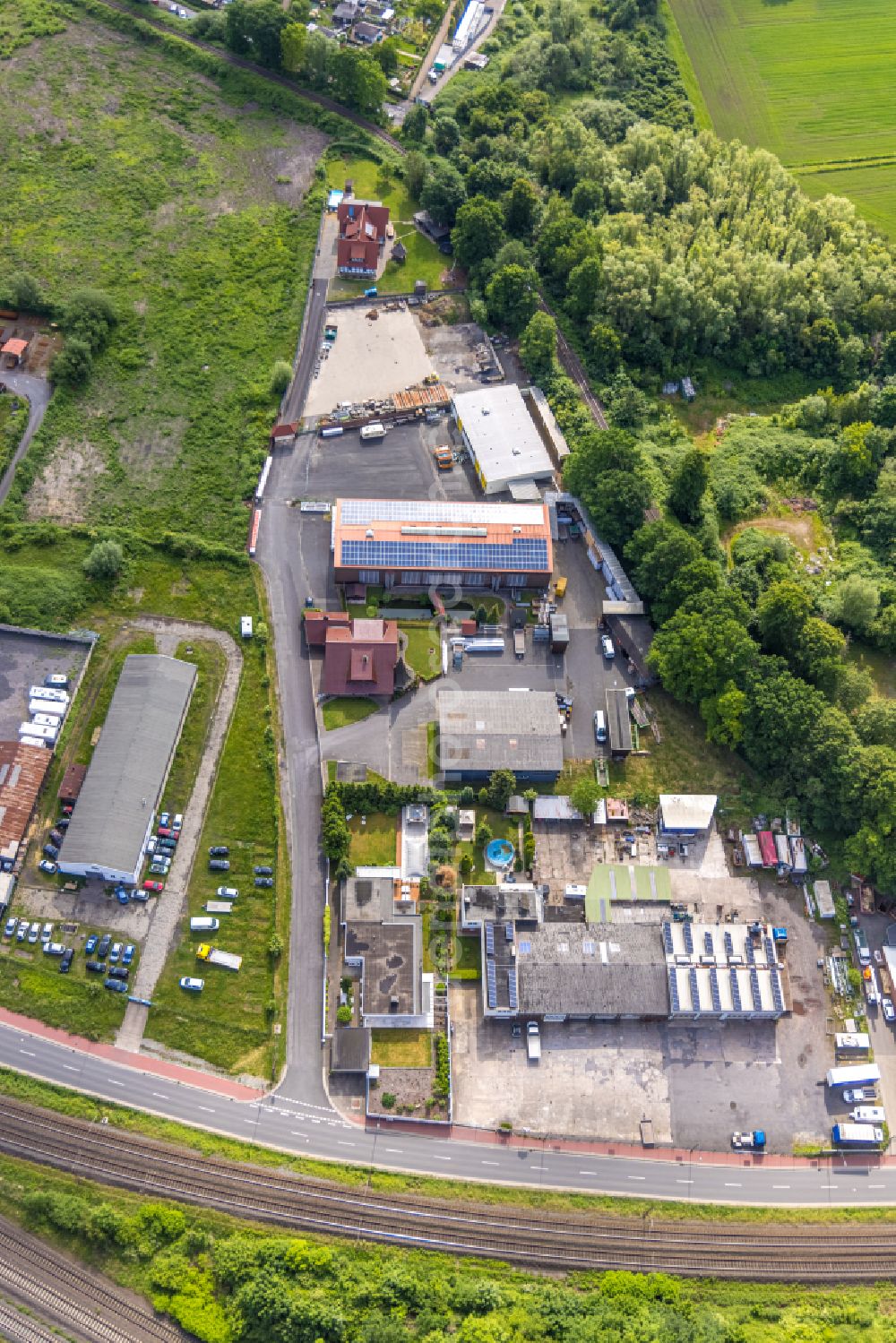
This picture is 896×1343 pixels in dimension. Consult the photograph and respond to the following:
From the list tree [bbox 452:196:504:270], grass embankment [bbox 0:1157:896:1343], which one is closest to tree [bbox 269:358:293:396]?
tree [bbox 452:196:504:270]

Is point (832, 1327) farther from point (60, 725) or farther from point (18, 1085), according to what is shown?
point (60, 725)

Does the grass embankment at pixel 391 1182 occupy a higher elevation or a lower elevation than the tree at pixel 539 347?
lower

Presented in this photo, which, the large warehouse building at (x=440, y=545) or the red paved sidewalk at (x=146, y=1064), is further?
the large warehouse building at (x=440, y=545)

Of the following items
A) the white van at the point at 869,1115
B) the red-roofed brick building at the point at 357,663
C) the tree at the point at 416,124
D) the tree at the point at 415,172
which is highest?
the tree at the point at 416,124

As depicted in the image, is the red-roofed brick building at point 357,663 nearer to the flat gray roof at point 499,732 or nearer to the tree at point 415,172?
the flat gray roof at point 499,732

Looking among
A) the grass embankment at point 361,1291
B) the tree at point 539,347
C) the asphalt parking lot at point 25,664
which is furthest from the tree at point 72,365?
the grass embankment at point 361,1291

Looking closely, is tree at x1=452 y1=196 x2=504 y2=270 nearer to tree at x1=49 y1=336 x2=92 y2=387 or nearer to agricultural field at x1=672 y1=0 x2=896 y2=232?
tree at x1=49 y1=336 x2=92 y2=387

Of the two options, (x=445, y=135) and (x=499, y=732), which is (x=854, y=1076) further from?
(x=445, y=135)
